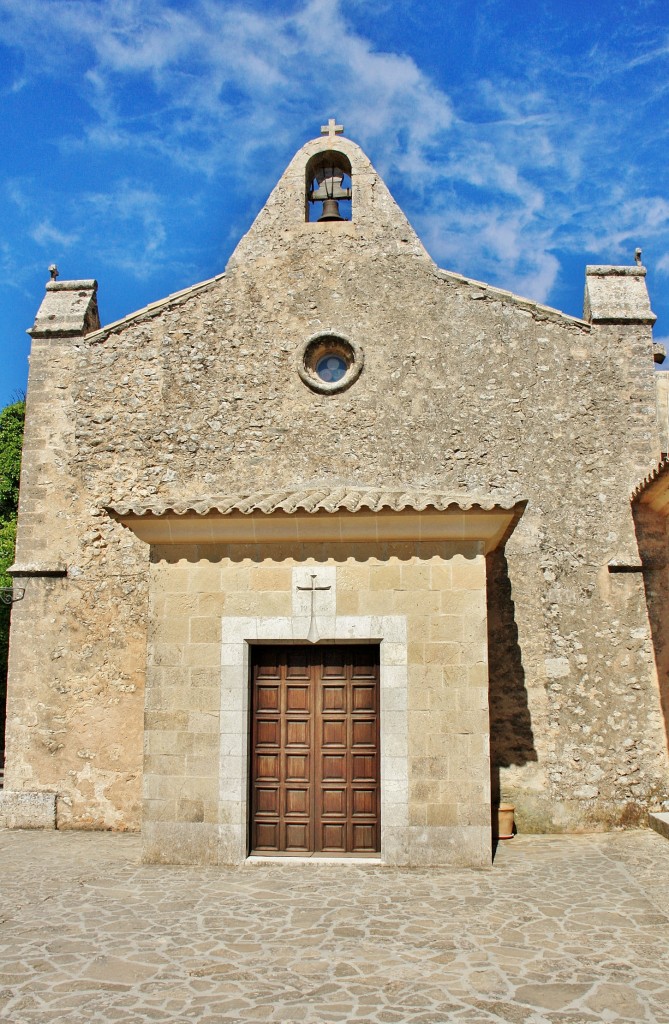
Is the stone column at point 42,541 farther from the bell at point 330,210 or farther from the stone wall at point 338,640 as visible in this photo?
the bell at point 330,210

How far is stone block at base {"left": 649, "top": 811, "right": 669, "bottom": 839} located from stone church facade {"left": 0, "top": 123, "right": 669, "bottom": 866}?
0.19 metres

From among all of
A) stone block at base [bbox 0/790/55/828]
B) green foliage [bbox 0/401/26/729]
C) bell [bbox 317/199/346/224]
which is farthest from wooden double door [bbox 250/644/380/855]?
green foliage [bbox 0/401/26/729]

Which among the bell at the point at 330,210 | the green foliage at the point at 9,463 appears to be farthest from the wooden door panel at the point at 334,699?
the green foliage at the point at 9,463

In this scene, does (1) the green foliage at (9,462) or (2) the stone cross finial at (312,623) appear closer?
(2) the stone cross finial at (312,623)

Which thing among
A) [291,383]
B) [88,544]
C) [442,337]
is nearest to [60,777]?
[88,544]

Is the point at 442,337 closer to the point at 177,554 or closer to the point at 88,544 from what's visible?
the point at 177,554

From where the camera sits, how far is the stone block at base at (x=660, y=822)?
8.95 m

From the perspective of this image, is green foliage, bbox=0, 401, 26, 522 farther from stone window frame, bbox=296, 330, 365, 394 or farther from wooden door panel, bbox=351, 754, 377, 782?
wooden door panel, bbox=351, 754, 377, 782

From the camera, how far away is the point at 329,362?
36.3ft

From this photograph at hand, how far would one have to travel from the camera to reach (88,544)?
10.6 meters

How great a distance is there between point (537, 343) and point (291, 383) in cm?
328

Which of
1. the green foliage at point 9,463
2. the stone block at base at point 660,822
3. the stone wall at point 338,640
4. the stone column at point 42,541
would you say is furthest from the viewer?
the green foliage at point 9,463

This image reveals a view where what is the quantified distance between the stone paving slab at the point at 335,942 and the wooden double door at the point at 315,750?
14.9 inches

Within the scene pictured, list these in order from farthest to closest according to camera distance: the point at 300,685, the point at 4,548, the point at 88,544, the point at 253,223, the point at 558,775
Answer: the point at 4,548
the point at 253,223
the point at 88,544
the point at 558,775
the point at 300,685
